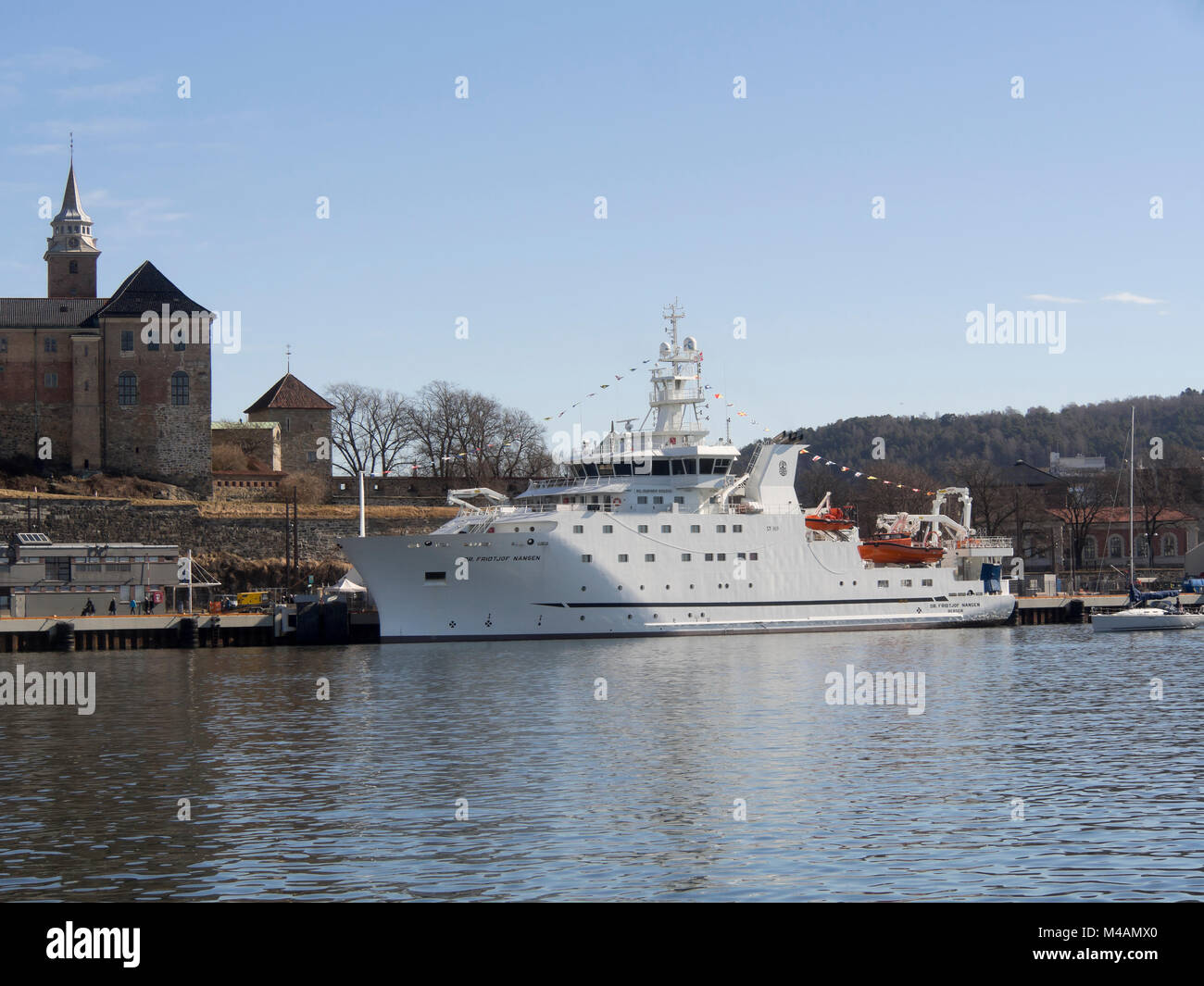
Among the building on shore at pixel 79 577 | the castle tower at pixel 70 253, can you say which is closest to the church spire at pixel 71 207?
the castle tower at pixel 70 253

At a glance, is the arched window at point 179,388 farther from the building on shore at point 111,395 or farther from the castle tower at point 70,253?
the castle tower at point 70,253

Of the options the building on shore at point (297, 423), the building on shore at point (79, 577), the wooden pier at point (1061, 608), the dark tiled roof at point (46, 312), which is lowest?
the wooden pier at point (1061, 608)

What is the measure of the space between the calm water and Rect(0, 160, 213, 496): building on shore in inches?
1690

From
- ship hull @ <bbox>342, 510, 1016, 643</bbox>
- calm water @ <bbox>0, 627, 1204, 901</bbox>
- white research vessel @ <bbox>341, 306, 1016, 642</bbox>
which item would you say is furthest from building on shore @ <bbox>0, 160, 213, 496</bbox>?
calm water @ <bbox>0, 627, 1204, 901</bbox>

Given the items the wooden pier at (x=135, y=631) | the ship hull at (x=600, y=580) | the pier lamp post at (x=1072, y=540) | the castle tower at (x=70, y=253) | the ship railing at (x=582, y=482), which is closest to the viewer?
the ship hull at (x=600, y=580)

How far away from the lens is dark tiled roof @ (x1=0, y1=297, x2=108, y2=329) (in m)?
78.3

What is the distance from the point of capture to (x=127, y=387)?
251ft

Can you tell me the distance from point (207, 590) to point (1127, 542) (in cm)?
6633

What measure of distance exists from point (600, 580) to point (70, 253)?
182 feet

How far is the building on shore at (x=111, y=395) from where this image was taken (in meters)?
76.0

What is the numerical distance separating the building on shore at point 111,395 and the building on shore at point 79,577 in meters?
18.5

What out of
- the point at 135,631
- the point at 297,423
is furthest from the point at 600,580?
the point at 297,423

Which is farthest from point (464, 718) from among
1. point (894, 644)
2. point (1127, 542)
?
point (1127, 542)

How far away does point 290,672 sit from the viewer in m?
38.5
